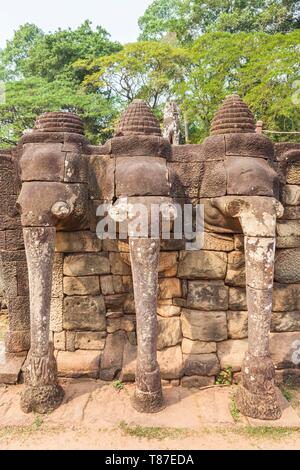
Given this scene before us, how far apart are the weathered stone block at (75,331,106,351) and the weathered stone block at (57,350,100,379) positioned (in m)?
0.12

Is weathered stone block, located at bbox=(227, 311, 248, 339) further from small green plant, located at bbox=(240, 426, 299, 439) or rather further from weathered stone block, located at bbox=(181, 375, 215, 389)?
small green plant, located at bbox=(240, 426, 299, 439)

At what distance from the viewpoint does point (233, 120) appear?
11.9ft

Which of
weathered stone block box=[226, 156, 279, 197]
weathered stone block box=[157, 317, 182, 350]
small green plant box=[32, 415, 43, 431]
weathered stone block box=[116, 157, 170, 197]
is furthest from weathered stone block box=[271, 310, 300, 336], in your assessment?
small green plant box=[32, 415, 43, 431]

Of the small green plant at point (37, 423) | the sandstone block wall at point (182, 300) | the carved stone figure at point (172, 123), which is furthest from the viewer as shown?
the carved stone figure at point (172, 123)

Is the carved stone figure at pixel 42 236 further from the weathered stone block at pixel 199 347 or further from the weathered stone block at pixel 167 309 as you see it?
the weathered stone block at pixel 199 347

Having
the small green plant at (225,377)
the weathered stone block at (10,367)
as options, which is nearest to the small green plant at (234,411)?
the small green plant at (225,377)

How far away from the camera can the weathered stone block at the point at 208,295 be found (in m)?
3.91

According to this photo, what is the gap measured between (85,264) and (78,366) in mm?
1204

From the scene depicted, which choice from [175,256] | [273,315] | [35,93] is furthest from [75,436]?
[35,93]

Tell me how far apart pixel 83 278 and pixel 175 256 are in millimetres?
1148

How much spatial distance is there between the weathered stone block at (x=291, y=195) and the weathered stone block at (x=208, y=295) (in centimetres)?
130

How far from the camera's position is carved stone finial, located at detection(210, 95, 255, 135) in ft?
11.9

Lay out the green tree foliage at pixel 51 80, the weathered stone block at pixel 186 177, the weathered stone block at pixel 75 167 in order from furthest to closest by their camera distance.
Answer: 1. the green tree foliage at pixel 51 80
2. the weathered stone block at pixel 186 177
3. the weathered stone block at pixel 75 167

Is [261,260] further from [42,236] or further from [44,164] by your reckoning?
[44,164]
